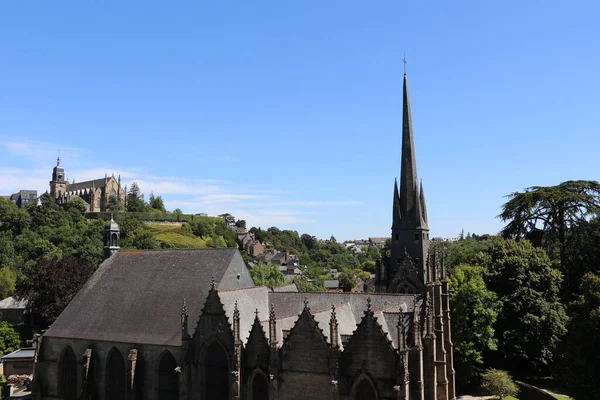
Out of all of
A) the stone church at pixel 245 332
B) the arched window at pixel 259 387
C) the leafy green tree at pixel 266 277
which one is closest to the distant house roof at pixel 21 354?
the stone church at pixel 245 332

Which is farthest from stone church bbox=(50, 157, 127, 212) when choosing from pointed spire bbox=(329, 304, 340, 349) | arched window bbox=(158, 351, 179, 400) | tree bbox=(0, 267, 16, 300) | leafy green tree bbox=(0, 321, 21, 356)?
pointed spire bbox=(329, 304, 340, 349)

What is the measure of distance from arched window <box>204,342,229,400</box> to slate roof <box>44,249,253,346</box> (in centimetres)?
271

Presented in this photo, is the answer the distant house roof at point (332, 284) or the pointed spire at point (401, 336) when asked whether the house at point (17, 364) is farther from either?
the distant house roof at point (332, 284)

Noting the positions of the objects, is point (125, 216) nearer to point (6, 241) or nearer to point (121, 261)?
point (6, 241)

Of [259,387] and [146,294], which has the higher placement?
[146,294]

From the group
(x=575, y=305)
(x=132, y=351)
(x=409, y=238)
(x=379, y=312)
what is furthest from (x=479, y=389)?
(x=132, y=351)

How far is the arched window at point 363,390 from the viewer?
23.6m

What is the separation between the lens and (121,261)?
1515 inches

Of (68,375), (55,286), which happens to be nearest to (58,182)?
(55,286)

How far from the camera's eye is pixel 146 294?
34.7 m

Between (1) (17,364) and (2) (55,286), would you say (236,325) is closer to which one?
(2) (55,286)

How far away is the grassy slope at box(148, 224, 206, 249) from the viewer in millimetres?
117938

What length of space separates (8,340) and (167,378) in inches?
1575

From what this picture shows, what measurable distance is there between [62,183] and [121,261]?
146065 millimetres
